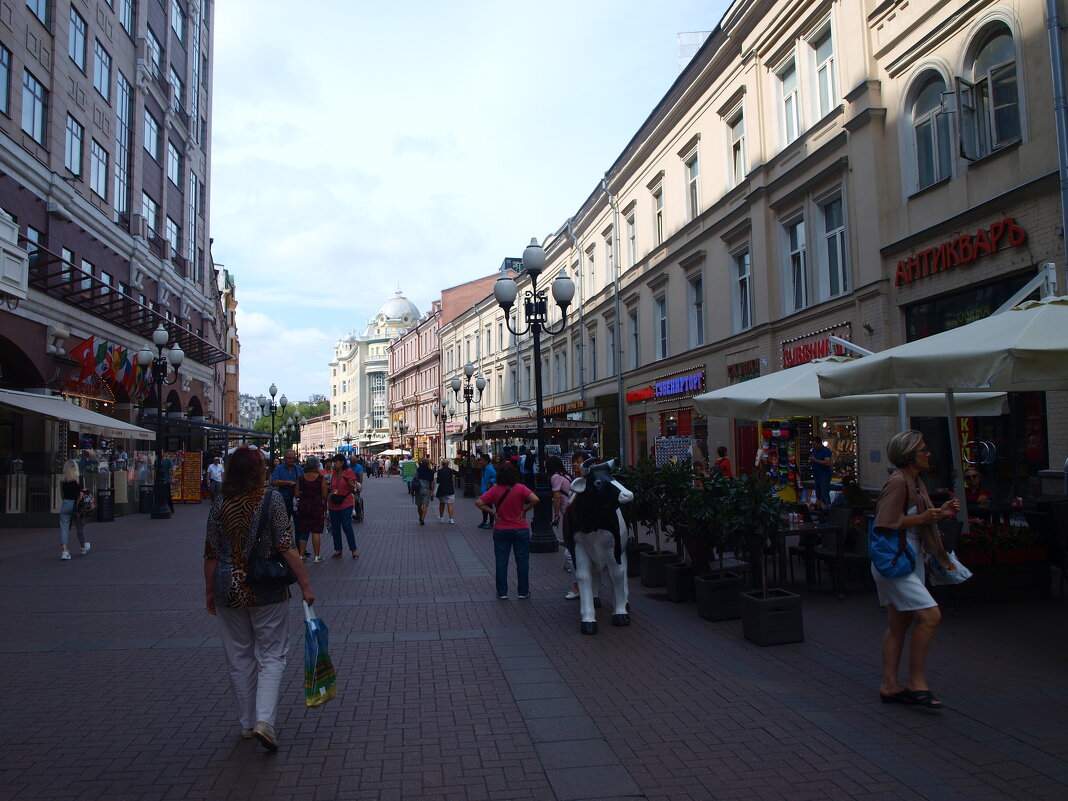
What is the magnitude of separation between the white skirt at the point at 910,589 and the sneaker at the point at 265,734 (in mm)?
3788

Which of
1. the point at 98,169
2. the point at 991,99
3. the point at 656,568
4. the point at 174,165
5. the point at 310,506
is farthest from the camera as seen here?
the point at 174,165

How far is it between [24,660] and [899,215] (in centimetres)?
1477

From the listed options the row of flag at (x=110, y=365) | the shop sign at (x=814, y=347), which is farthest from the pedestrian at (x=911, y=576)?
the row of flag at (x=110, y=365)

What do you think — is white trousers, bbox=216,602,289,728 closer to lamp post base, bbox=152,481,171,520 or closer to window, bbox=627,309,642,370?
lamp post base, bbox=152,481,171,520

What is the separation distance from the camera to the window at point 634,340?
97.5 feet

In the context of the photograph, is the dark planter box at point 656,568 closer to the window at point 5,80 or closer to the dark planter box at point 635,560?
the dark planter box at point 635,560

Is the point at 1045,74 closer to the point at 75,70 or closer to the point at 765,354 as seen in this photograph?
the point at 765,354

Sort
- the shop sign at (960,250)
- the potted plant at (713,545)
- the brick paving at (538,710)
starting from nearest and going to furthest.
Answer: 1. the brick paving at (538,710)
2. the potted plant at (713,545)
3. the shop sign at (960,250)

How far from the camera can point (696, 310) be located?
81.2ft

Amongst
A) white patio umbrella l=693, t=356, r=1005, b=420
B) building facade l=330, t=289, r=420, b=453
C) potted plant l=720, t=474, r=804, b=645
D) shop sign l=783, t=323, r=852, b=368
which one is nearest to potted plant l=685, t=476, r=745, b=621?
potted plant l=720, t=474, r=804, b=645

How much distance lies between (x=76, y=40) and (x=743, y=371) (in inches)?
877

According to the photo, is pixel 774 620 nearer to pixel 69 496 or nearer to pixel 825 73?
pixel 69 496

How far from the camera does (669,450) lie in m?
24.1

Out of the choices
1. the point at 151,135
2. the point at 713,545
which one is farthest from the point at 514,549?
the point at 151,135
